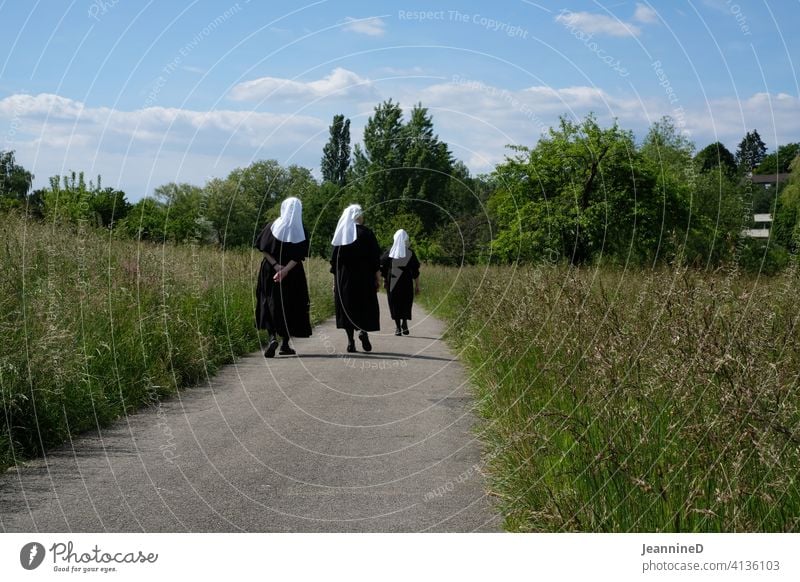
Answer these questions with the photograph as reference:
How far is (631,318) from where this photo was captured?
6.73 metres

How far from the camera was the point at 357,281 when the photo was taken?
563 inches

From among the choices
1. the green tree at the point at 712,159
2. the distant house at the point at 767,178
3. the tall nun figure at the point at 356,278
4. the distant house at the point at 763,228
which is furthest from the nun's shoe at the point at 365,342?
the green tree at the point at 712,159

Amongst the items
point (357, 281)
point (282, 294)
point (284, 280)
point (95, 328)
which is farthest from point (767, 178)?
point (95, 328)

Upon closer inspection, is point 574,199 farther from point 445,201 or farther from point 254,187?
point 254,187

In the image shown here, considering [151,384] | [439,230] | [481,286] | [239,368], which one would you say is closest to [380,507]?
[151,384]

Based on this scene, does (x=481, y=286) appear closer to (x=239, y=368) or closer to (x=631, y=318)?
(x=239, y=368)

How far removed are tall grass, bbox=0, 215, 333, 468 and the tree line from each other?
0.74 m

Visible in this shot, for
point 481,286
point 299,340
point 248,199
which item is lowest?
point 299,340

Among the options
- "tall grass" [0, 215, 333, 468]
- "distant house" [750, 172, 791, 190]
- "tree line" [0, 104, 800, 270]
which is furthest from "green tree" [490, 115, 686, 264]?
"tall grass" [0, 215, 333, 468]

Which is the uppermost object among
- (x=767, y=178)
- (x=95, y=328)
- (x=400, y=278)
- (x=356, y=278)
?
(x=767, y=178)

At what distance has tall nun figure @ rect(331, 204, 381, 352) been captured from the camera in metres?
13.9

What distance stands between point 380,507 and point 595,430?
1.37 m

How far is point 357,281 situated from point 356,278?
0.05 m

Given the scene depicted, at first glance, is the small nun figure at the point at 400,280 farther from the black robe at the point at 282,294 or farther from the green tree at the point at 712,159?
the green tree at the point at 712,159
